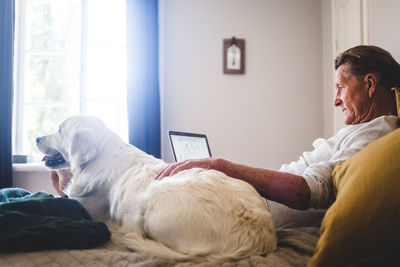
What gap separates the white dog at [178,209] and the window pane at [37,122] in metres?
2.20

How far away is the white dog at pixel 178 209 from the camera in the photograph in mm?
892

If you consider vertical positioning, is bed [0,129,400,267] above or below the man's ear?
below

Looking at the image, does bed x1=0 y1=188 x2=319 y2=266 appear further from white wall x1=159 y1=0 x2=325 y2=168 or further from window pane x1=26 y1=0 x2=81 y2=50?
window pane x1=26 y1=0 x2=81 y2=50

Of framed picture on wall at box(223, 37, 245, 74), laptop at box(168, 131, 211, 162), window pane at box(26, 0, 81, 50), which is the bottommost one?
laptop at box(168, 131, 211, 162)

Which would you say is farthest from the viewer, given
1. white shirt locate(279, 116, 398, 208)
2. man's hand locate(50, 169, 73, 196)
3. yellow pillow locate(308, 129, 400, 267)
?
man's hand locate(50, 169, 73, 196)

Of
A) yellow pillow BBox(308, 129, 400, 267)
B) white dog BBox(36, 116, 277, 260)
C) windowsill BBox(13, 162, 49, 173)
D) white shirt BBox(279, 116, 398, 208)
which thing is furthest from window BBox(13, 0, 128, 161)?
yellow pillow BBox(308, 129, 400, 267)

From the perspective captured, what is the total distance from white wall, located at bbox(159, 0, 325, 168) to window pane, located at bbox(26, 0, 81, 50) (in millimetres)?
1013

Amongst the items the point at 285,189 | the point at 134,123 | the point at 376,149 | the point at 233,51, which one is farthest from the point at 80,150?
the point at 233,51

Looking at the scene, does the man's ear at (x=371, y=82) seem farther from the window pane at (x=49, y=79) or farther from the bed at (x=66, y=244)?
the window pane at (x=49, y=79)

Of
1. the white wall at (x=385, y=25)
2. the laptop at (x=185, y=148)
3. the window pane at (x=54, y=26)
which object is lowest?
the laptop at (x=185, y=148)

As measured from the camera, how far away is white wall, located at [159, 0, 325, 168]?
3547 millimetres

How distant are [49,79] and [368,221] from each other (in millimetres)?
3606

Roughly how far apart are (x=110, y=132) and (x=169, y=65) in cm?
203

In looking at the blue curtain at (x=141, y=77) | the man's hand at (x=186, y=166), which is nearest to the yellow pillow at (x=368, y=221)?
the man's hand at (x=186, y=166)
